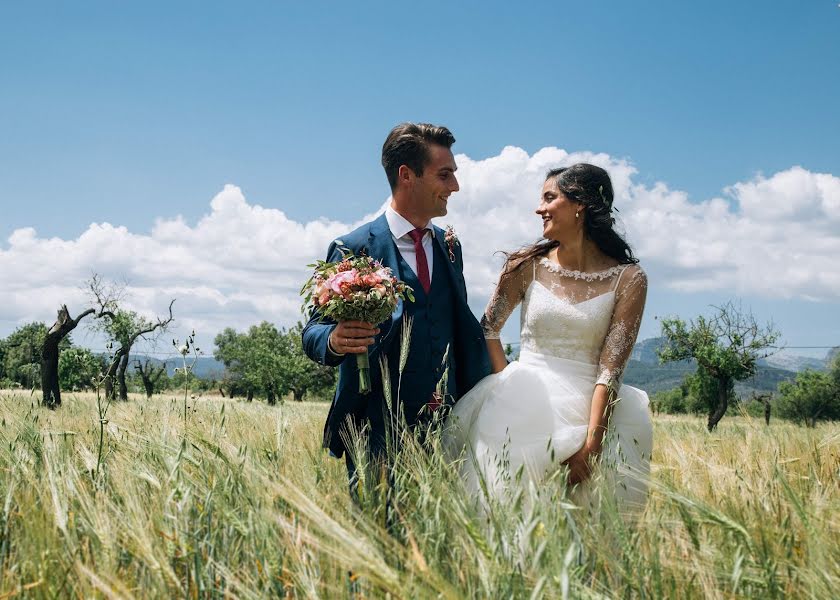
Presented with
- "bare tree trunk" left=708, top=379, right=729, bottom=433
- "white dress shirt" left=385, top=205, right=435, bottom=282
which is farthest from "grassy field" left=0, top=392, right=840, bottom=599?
"bare tree trunk" left=708, top=379, right=729, bottom=433

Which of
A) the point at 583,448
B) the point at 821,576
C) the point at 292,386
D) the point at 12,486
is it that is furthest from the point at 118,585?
the point at 292,386

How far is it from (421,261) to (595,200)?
1050 millimetres

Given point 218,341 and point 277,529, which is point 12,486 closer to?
point 277,529

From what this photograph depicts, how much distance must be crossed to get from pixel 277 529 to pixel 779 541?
143 cm

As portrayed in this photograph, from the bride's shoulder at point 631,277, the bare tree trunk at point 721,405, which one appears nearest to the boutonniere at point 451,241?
the bride's shoulder at point 631,277

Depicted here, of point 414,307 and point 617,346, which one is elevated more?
point 414,307

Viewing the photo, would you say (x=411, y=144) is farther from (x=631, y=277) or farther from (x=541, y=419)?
(x=541, y=419)

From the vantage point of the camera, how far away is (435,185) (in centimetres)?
372

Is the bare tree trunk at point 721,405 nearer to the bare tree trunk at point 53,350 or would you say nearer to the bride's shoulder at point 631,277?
the bare tree trunk at point 53,350

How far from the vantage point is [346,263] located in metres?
3.31

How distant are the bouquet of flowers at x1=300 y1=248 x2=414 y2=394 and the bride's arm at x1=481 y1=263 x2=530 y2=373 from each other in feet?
2.70

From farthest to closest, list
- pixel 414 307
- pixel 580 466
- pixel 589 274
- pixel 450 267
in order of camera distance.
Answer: pixel 589 274 → pixel 450 267 → pixel 414 307 → pixel 580 466

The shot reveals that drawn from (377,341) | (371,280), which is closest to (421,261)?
(377,341)

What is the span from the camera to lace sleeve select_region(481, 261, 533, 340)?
4012 millimetres
